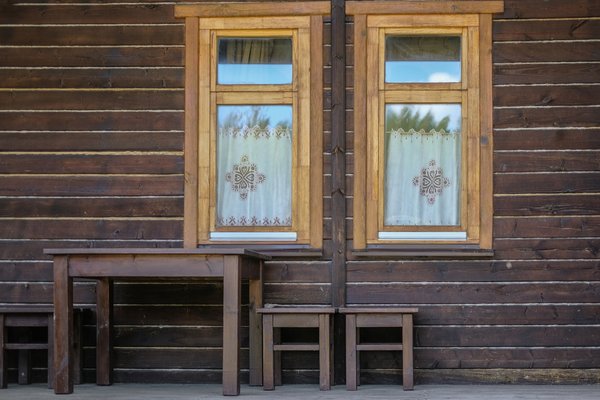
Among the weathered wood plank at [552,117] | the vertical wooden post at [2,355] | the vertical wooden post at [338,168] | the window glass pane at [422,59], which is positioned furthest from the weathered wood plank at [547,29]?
the vertical wooden post at [2,355]

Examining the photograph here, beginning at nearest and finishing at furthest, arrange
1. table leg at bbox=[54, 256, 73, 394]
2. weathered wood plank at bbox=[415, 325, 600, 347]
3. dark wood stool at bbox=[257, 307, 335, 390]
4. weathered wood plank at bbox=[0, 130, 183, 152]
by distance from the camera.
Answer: table leg at bbox=[54, 256, 73, 394] → dark wood stool at bbox=[257, 307, 335, 390] → weathered wood plank at bbox=[415, 325, 600, 347] → weathered wood plank at bbox=[0, 130, 183, 152]

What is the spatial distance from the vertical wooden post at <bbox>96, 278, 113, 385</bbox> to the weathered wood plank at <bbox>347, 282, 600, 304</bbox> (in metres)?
1.58

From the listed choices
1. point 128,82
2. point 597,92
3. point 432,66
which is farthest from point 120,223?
point 597,92

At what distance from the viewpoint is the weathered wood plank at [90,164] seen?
7.61m

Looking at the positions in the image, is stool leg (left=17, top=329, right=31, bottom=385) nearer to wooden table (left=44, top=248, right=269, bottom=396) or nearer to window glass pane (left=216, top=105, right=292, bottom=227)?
wooden table (left=44, top=248, right=269, bottom=396)

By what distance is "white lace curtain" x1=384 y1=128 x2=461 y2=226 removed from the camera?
7562mm

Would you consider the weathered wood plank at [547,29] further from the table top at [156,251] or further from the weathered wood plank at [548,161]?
the table top at [156,251]

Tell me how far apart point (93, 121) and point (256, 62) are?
3.83 feet

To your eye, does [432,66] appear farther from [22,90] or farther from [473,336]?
[22,90]

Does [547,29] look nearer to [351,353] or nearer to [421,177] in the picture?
[421,177]

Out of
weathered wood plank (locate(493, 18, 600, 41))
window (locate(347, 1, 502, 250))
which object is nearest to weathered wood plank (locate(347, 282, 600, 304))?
window (locate(347, 1, 502, 250))

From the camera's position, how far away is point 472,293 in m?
7.46

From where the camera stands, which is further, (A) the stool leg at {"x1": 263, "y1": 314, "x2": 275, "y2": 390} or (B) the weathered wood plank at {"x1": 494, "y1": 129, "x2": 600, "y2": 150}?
(B) the weathered wood plank at {"x1": 494, "y1": 129, "x2": 600, "y2": 150}

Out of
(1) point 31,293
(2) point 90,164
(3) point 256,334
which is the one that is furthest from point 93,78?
(3) point 256,334
